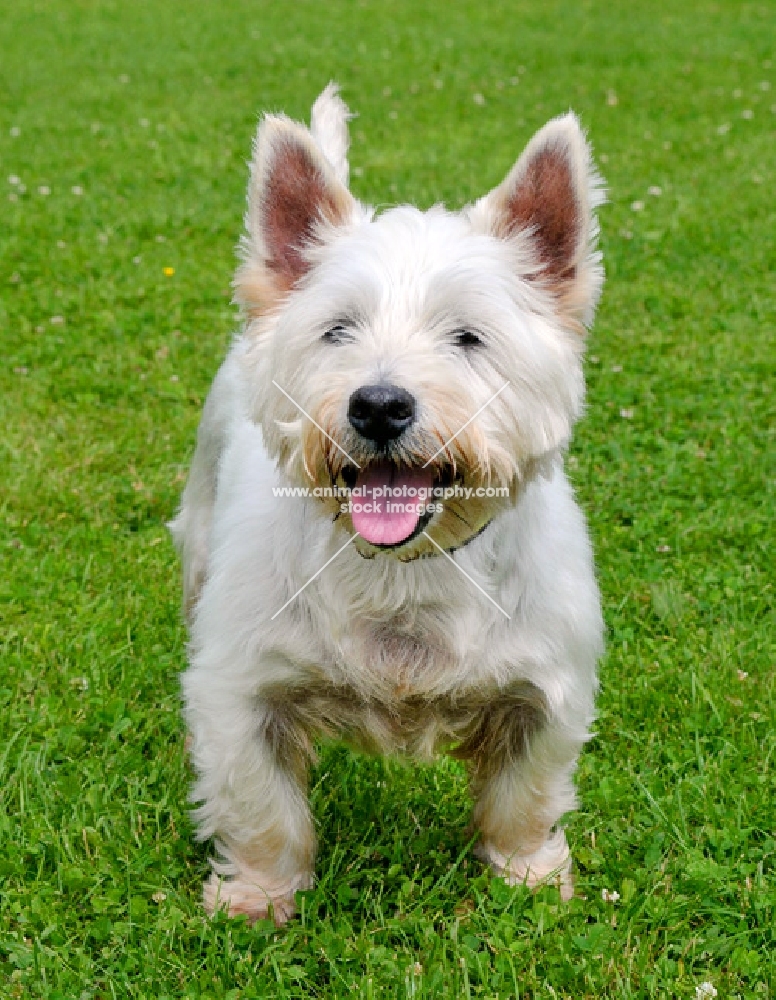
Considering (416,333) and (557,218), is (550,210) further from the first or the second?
(416,333)

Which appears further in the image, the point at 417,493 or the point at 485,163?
the point at 485,163

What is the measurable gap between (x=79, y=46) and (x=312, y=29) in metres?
3.17

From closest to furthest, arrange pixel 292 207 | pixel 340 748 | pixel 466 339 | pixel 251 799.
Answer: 1. pixel 466 339
2. pixel 292 207
3. pixel 251 799
4. pixel 340 748

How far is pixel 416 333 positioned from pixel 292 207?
1.89ft

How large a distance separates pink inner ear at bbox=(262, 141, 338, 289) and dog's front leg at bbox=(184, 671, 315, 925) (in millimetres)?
1084

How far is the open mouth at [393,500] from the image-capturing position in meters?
2.81

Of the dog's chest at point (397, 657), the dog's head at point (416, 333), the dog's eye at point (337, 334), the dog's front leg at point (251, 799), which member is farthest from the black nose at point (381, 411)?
the dog's front leg at point (251, 799)

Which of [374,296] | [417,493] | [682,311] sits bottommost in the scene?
[682,311]

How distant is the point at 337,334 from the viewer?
297 centimetres

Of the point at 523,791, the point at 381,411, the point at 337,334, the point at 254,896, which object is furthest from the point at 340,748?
the point at 381,411

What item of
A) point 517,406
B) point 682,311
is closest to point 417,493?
point 517,406

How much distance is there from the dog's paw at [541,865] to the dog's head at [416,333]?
3.66ft

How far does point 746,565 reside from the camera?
200 inches

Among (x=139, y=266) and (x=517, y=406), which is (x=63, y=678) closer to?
(x=517, y=406)
